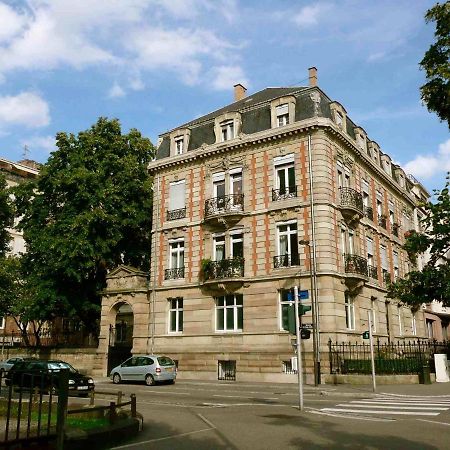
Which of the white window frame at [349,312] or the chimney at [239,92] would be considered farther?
the chimney at [239,92]

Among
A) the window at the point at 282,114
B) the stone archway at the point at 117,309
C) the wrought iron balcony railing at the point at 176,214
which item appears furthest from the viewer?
the wrought iron balcony railing at the point at 176,214

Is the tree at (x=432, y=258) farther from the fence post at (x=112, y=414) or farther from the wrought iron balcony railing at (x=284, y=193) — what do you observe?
the fence post at (x=112, y=414)

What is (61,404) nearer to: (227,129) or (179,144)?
(227,129)

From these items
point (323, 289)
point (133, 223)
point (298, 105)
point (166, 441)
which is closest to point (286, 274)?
point (323, 289)

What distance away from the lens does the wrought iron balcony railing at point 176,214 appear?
106 feet

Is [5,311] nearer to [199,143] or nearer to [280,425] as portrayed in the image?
[199,143]

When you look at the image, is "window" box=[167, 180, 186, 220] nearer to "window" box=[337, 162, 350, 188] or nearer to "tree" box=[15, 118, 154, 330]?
"tree" box=[15, 118, 154, 330]

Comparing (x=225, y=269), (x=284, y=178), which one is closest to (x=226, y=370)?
(x=225, y=269)

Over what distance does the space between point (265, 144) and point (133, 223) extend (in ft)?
35.1

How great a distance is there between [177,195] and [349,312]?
42.4 ft

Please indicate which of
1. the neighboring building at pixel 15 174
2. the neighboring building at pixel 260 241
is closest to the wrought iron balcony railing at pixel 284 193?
the neighboring building at pixel 260 241

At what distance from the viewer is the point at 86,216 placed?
3189cm

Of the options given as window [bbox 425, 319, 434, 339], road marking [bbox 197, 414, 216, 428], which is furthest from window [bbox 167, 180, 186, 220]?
window [bbox 425, 319, 434, 339]

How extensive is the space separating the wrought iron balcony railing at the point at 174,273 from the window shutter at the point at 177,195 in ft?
13.2
